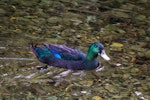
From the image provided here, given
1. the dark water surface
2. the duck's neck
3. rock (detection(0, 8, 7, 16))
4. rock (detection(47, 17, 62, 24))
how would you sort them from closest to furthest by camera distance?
the dark water surface < the duck's neck < rock (detection(47, 17, 62, 24)) < rock (detection(0, 8, 7, 16))

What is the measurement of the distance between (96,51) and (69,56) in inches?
17.9

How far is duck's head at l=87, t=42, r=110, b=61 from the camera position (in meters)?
7.50

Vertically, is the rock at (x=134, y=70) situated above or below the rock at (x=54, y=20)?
below


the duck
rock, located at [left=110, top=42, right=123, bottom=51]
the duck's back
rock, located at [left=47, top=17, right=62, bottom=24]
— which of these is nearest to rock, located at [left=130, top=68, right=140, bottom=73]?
the duck

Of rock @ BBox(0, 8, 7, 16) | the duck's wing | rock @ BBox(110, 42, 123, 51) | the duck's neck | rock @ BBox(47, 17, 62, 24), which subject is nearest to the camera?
the duck's wing

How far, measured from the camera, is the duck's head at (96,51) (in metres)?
7.50

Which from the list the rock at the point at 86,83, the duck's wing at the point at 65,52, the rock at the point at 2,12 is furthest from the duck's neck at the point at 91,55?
the rock at the point at 2,12

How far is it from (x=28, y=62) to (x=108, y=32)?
2168 mm

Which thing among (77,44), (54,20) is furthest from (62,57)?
(54,20)

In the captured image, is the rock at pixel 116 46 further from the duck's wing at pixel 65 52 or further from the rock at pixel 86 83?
the rock at pixel 86 83

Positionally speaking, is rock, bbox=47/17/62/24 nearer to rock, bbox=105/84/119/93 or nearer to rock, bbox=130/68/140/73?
rock, bbox=130/68/140/73

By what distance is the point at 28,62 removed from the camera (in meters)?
7.42

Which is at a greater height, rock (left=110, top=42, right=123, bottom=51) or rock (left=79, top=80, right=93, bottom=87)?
rock (left=110, top=42, right=123, bottom=51)

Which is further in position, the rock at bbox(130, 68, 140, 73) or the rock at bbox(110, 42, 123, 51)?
the rock at bbox(110, 42, 123, 51)
